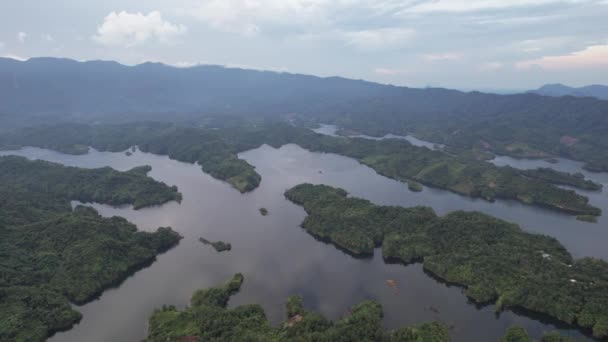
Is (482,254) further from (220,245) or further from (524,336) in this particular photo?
(220,245)

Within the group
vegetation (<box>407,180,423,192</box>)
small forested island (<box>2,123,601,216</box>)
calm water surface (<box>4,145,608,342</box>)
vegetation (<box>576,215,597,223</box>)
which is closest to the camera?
calm water surface (<box>4,145,608,342</box>)

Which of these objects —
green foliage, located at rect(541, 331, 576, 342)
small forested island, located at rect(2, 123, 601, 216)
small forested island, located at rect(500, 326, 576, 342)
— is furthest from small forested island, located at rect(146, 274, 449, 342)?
small forested island, located at rect(2, 123, 601, 216)

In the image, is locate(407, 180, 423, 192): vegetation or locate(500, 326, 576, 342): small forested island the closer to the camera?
locate(500, 326, 576, 342): small forested island

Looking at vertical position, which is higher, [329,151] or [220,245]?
[329,151]

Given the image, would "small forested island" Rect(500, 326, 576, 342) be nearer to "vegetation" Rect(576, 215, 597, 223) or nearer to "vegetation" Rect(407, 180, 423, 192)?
"vegetation" Rect(576, 215, 597, 223)

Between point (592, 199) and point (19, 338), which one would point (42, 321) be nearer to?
point (19, 338)

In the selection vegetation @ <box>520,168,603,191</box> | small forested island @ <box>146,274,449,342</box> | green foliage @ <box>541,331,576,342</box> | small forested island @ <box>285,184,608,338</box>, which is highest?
vegetation @ <box>520,168,603,191</box>

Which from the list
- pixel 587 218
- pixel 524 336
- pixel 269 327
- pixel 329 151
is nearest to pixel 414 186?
pixel 587 218
